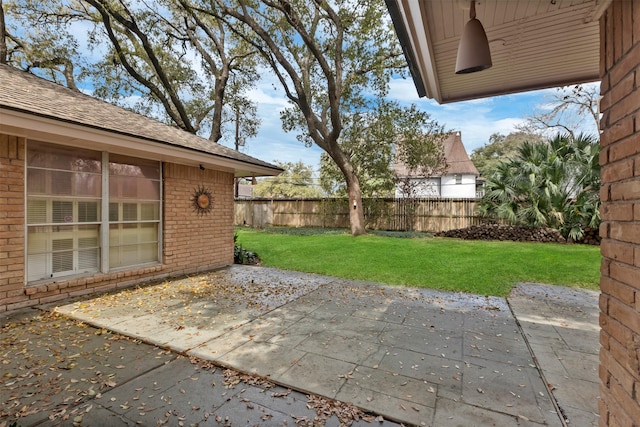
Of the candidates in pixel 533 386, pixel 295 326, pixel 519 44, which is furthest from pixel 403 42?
pixel 295 326

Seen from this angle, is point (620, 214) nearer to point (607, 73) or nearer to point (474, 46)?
point (607, 73)

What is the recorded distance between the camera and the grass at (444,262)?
21.1ft

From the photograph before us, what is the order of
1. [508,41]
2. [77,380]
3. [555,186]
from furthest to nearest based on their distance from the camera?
[555,186] → [77,380] → [508,41]

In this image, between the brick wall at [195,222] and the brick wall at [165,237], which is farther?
the brick wall at [195,222]

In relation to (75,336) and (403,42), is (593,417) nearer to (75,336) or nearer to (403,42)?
(403,42)

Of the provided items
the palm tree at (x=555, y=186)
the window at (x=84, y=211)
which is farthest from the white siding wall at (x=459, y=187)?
the window at (x=84, y=211)

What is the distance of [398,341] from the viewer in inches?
140

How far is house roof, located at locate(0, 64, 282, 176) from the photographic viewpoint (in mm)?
3984

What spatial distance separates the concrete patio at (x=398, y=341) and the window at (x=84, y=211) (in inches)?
33.3

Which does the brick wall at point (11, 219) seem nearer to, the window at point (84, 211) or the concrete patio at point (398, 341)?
the window at point (84, 211)

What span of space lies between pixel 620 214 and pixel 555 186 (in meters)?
11.3

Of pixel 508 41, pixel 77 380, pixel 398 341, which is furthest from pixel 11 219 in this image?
pixel 508 41

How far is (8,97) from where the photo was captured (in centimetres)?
405

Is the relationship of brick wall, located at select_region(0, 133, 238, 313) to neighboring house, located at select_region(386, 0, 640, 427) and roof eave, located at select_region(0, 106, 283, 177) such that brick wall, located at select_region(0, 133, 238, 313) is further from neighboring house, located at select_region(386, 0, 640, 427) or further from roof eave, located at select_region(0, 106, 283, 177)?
neighboring house, located at select_region(386, 0, 640, 427)
